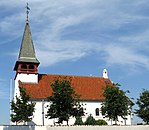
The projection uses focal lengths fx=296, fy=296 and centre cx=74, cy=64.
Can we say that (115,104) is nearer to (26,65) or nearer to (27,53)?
(26,65)

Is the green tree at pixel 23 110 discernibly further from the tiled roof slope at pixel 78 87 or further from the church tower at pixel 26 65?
the church tower at pixel 26 65

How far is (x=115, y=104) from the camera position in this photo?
43.2 meters

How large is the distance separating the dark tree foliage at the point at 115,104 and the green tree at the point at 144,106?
9.35 ft

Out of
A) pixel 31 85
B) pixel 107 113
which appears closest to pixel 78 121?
pixel 107 113

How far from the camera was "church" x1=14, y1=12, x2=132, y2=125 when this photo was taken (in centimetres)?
5738

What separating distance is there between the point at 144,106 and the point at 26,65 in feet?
86.7

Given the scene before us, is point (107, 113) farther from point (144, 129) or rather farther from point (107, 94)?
point (144, 129)

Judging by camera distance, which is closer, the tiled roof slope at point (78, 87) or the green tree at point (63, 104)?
the green tree at point (63, 104)

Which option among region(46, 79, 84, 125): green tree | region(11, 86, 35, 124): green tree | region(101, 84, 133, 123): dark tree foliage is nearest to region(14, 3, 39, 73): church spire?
region(11, 86, 35, 124): green tree

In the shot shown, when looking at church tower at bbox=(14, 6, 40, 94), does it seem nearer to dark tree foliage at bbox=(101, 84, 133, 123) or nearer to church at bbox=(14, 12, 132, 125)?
church at bbox=(14, 12, 132, 125)

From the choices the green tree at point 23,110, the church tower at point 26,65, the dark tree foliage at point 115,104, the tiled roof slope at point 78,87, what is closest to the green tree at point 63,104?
the green tree at point 23,110

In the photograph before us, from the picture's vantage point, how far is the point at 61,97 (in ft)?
136

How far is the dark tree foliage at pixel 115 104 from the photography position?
4334 cm

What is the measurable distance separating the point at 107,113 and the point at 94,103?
16596 millimetres
